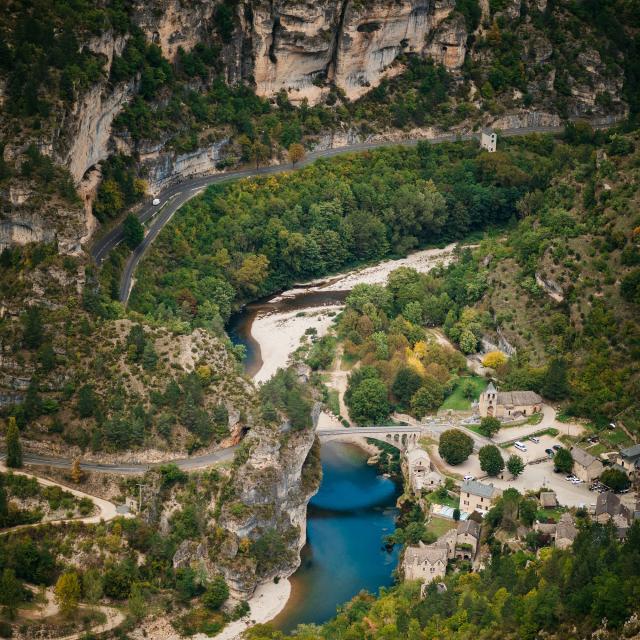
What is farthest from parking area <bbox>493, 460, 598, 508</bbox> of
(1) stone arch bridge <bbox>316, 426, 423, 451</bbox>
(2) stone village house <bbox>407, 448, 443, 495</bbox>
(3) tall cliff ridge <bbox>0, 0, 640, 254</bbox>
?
(3) tall cliff ridge <bbox>0, 0, 640, 254</bbox>

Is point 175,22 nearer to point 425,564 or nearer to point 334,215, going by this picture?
point 334,215

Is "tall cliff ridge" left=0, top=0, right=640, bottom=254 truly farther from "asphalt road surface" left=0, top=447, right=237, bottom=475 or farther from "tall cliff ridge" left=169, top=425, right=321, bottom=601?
"tall cliff ridge" left=169, top=425, right=321, bottom=601

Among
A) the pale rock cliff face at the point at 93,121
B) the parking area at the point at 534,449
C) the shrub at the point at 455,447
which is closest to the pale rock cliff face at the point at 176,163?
the pale rock cliff face at the point at 93,121

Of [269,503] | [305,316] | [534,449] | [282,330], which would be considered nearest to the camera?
[269,503]

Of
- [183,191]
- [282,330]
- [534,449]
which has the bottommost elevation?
[534,449]

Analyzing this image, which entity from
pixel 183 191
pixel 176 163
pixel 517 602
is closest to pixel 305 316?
pixel 183 191

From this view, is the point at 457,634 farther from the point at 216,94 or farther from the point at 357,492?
the point at 216,94

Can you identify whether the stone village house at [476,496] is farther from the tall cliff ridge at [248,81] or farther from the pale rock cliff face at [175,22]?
the pale rock cliff face at [175,22]
